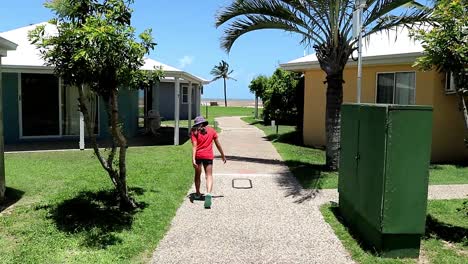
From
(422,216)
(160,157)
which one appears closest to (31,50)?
(160,157)

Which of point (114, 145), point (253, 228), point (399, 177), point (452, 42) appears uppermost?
point (452, 42)

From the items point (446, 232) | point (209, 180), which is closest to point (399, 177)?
point (446, 232)

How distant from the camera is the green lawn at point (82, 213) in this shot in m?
5.38

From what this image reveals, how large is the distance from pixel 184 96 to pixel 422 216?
2739 cm

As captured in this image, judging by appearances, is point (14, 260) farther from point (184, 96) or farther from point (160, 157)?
point (184, 96)

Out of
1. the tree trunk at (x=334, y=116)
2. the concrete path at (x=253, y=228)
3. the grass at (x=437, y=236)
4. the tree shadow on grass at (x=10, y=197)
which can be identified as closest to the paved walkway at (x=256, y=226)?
the concrete path at (x=253, y=228)

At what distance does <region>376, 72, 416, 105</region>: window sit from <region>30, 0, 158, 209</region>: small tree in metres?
9.03

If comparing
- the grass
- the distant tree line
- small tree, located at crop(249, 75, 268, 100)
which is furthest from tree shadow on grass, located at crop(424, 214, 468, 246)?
small tree, located at crop(249, 75, 268, 100)

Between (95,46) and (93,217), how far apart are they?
2.44m

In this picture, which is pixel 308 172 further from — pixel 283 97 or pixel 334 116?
pixel 283 97

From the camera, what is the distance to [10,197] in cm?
768

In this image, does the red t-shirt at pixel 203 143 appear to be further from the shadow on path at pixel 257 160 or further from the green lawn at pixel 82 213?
the shadow on path at pixel 257 160

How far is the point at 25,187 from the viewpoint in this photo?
8438 millimetres

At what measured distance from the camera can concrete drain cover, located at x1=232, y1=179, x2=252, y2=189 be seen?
9.27 m
